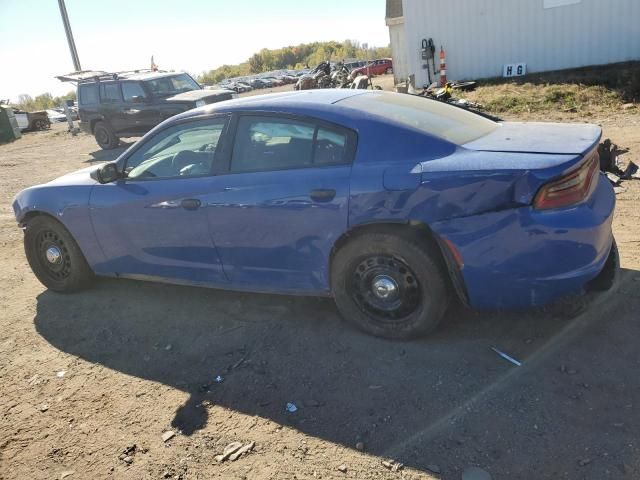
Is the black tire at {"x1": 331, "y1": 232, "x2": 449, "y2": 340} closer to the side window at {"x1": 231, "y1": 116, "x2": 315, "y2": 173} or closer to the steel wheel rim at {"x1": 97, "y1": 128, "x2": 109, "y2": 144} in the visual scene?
the side window at {"x1": 231, "y1": 116, "x2": 315, "y2": 173}

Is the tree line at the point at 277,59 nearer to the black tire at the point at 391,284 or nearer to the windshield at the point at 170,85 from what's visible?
the windshield at the point at 170,85

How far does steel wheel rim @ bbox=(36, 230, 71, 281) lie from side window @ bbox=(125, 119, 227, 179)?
113 centimetres

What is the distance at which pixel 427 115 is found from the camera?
3654mm

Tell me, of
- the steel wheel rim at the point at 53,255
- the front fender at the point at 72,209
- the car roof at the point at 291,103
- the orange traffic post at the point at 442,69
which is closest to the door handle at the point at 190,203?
the car roof at the point at 291,103

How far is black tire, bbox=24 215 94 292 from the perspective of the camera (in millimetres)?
4684

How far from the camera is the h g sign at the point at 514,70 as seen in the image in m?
15.5

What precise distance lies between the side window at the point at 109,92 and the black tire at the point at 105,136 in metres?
0.73

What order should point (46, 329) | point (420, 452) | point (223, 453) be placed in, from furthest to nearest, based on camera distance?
point (46, 329)
point (223, 453)
point (420, 452)

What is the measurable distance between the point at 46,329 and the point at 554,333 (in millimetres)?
3874

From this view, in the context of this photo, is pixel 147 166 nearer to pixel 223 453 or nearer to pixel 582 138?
pixel 223 453

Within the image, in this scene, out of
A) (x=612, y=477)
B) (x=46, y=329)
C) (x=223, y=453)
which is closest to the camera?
(x=612, y=477)

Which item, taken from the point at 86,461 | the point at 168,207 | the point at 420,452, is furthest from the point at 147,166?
the point at 420,452

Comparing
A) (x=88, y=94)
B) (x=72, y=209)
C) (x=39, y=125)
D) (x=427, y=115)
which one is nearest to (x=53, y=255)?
(x=72, y=209)

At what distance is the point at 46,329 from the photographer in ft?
14.4
